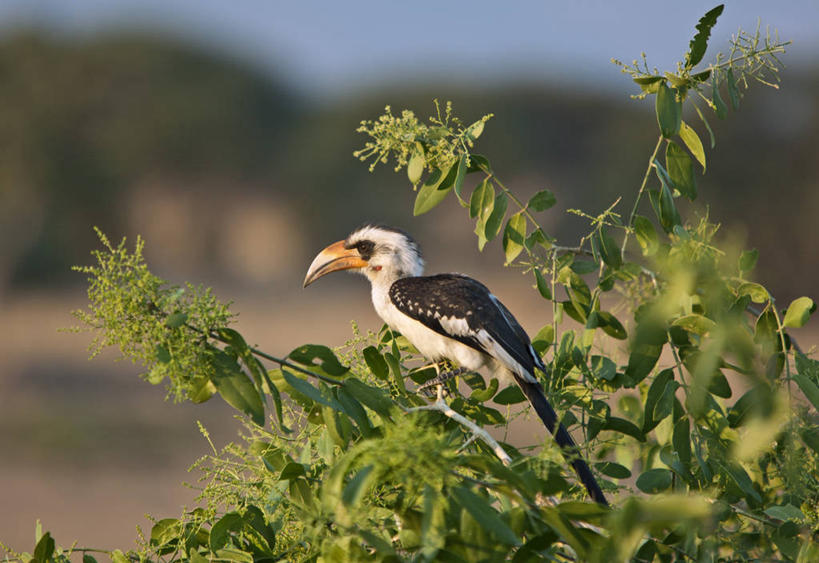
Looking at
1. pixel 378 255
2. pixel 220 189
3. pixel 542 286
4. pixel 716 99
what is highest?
pixel 220 189

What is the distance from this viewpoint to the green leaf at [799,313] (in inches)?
71.5

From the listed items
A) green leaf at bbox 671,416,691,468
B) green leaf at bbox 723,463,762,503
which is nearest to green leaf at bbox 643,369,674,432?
green leaf at bbox 671,416,691,468

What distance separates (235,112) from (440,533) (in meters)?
19.2

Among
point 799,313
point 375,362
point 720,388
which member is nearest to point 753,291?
point 799,313

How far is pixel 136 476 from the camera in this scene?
10.2 metres

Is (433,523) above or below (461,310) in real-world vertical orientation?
below

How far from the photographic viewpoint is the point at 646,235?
1.91 metres

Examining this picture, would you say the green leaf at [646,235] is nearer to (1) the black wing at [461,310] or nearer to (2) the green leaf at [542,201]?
(2) the green leaf at [542,201]

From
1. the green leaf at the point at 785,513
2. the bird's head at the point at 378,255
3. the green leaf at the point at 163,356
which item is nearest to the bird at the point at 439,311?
the bird's head at the point at 378,255

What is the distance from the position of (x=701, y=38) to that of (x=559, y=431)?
884 millimetres

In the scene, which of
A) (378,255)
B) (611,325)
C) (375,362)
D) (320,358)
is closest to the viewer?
(320,358)

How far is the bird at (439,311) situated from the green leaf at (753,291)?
1.69ft

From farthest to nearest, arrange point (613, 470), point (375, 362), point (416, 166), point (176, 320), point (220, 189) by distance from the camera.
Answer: point (220, 189) → point (416, 166) → point (613, 470) → point (375, 362) → point (176, 320)

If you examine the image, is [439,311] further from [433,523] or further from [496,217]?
[433,523]
